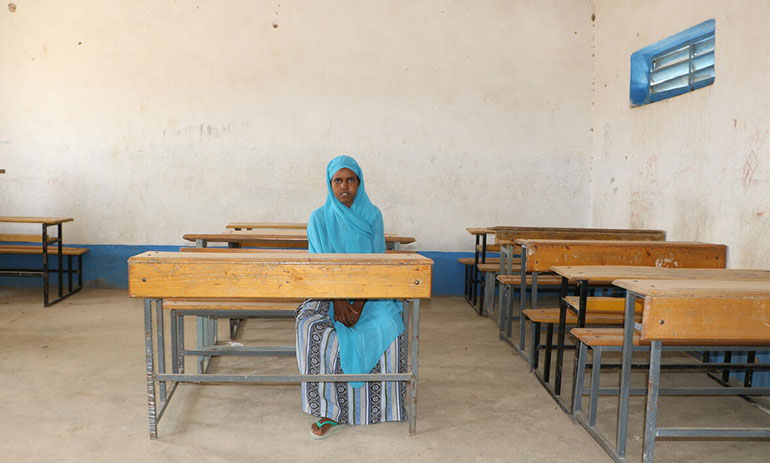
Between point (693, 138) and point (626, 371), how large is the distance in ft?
8.12

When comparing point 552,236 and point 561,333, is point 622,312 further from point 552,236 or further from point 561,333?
point 552,236

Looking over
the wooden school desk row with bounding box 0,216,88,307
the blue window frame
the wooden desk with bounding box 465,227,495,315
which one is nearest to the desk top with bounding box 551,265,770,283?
the blue window frame

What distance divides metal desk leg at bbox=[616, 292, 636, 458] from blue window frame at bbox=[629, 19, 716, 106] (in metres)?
2.54

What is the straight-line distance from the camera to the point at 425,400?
3.28 meters

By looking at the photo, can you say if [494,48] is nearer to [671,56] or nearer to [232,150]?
[671,56]

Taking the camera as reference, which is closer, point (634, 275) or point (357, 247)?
point (634, 275)

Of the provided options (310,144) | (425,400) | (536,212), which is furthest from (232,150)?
(425,400)

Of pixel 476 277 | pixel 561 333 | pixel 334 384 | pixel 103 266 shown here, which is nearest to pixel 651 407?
pixel 561 333

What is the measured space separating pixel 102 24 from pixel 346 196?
4393 millimetres

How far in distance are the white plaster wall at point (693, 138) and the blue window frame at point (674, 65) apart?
3.4 inches

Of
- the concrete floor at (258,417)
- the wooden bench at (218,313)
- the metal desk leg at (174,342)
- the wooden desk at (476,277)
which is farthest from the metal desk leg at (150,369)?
the wooden desk at (476,277)

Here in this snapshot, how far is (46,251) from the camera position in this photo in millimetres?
5406

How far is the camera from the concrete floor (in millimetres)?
2613

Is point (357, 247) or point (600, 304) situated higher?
point (357, 247)
